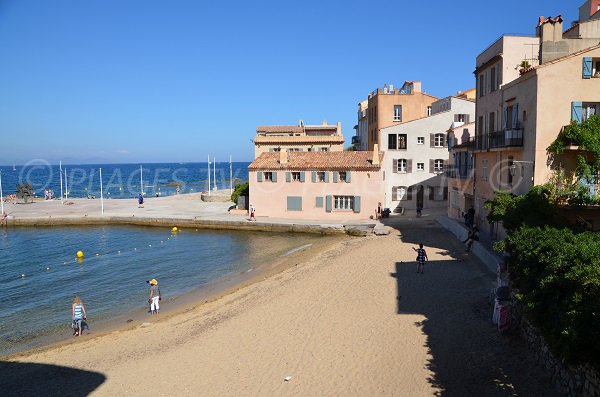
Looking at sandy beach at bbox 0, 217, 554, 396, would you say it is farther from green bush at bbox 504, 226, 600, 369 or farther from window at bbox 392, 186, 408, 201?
window at bbox 392, 186, 408, 201

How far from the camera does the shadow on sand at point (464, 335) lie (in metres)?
11.1

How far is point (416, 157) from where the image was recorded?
44.4 meters

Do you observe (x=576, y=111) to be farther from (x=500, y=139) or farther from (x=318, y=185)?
(x=318, y=185)

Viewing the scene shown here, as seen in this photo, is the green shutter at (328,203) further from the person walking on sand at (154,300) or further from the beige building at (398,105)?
the person walking on sand at (154,300)

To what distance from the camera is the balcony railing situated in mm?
22203

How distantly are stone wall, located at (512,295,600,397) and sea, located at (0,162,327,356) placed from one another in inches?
568

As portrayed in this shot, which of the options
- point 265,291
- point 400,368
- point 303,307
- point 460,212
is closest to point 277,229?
point 460,212

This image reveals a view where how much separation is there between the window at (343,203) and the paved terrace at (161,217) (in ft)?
6.67

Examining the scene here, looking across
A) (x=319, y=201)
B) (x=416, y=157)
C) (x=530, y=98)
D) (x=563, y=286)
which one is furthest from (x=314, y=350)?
(x=416, y=157)

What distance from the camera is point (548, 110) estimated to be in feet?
67.0

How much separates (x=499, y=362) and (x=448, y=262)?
1178 centimetres

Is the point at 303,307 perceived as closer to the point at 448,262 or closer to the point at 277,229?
the point at 448,262

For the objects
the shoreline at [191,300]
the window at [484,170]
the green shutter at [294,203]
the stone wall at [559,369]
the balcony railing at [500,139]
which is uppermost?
the balcony railing at [500,139]

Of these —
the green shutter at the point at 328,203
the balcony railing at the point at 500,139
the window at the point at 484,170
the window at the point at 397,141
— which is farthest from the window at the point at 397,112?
the window at the point at 484,170
